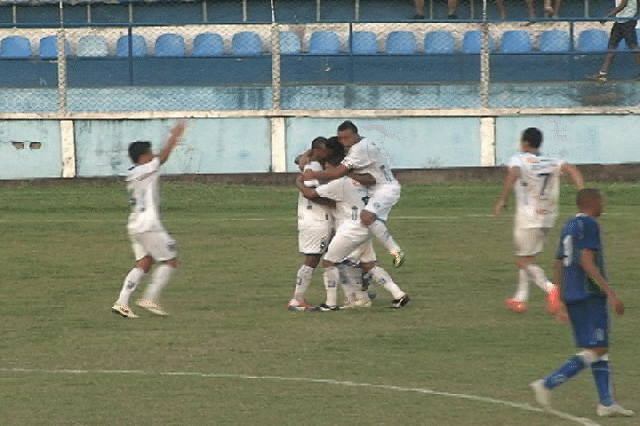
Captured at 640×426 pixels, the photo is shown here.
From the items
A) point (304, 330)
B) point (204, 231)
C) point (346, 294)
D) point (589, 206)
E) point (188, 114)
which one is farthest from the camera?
point (188, 114)

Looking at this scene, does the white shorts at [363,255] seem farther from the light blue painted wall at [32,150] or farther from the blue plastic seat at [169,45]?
the blue plastic seat at [169,45]

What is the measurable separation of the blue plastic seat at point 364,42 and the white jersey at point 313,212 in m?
14.0

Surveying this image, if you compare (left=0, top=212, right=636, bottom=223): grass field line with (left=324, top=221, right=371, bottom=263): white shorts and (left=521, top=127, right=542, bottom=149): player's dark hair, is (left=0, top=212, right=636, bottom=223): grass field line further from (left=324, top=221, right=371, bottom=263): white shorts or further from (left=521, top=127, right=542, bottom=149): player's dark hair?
(left=324, top=221, right=371, bottom=263): white shorts

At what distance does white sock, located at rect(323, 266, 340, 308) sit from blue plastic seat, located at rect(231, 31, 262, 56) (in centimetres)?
1416

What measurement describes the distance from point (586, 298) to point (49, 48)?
2065 cm

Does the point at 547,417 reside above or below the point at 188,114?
below

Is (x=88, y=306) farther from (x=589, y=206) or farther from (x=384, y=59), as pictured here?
(x=384, y=59)

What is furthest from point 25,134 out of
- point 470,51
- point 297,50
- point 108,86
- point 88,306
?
point 88,306

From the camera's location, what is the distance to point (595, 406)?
10.0m

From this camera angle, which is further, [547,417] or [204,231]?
[204,231]

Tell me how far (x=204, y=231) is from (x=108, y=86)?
23.9 ft

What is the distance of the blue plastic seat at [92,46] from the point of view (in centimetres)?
2822

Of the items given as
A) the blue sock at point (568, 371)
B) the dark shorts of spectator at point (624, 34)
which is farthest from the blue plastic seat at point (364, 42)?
the blue sock at point (568, 371)

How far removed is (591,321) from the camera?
9477 mm
